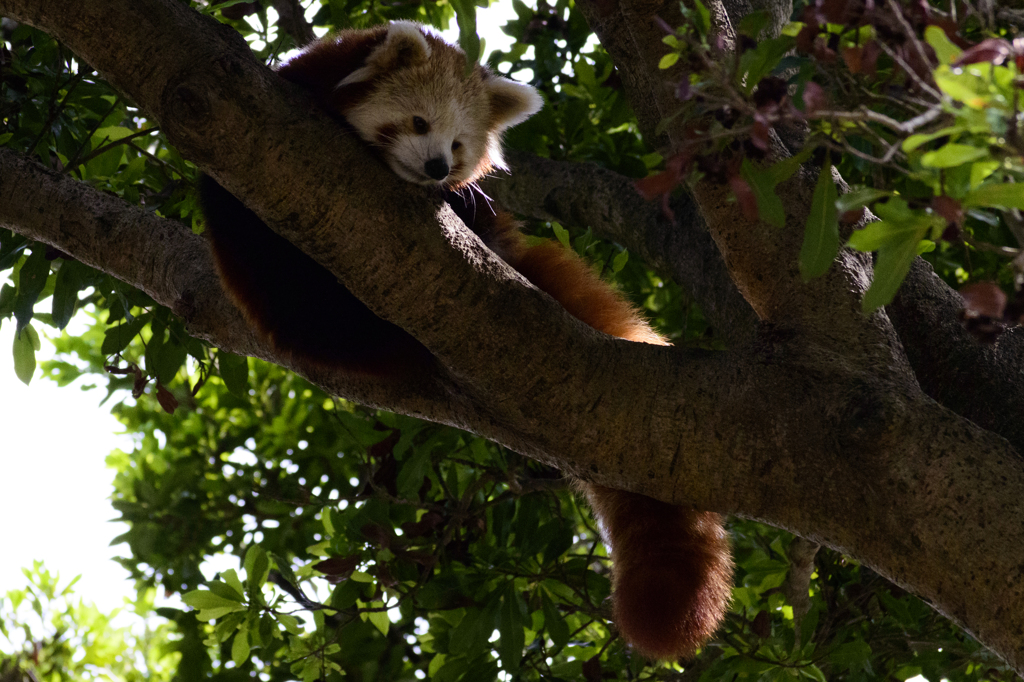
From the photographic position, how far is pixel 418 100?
2.85m

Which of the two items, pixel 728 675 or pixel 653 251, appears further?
pixel 653 251

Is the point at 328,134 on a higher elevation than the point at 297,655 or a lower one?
higher

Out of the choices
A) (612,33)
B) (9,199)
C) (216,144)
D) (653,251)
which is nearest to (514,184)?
(653,251)

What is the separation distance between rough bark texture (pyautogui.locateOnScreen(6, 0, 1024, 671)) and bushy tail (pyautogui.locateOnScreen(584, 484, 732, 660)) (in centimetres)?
26

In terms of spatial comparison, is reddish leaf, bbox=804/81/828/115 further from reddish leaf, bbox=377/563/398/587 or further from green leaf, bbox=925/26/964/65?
reddish leaf, bbox=377/563/398/587

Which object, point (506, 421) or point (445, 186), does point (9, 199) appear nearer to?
→ point (445, 186)

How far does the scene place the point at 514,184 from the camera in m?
3.72

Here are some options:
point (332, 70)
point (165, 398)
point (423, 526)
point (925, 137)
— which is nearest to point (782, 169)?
point (925, 137)

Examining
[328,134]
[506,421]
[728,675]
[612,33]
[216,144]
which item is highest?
[216,144]

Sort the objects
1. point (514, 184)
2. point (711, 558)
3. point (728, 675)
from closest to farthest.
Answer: point (711, 558), point (728, 675), point (514, 184)

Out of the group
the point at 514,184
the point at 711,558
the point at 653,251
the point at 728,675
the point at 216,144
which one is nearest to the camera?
the point at 216,144

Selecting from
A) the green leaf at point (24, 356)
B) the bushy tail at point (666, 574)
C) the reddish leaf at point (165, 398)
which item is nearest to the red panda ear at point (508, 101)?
the reddish leaf at point (165, 398)

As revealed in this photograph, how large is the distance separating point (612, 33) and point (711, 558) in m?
1.46

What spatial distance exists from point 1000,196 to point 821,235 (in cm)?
32
